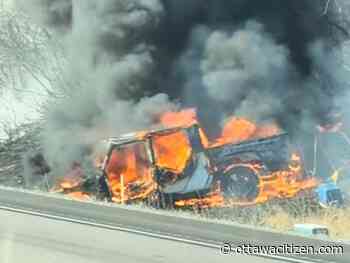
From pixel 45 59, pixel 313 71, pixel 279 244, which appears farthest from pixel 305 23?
pixel 279 244

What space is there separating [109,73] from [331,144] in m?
5.38

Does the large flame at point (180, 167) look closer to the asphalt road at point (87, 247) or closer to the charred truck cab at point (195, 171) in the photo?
the charred truck cab at point (195, 171)

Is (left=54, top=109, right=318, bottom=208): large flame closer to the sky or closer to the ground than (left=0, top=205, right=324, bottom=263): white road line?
closer to the sky

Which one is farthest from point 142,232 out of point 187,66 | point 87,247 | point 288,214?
point 187,66

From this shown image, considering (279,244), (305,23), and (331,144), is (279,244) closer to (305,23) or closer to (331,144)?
(331,144)

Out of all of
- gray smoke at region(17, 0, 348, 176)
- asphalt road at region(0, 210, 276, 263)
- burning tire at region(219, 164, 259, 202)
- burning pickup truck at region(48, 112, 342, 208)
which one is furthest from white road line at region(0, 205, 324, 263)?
burning tire at region(219, 164, 259, 202)

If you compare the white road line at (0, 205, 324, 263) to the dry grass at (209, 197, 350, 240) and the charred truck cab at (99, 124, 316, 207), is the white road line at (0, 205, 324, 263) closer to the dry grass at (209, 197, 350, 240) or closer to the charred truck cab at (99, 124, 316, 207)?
the charred truck cab at (99, 124, 316, 207)

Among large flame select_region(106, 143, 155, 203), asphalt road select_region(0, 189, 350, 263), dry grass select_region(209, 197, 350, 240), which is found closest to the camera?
asphalt road select_region(0, 189, 350, 263)

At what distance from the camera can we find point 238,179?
1454 cm

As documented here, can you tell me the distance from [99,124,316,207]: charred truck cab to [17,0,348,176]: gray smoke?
1.99 feet

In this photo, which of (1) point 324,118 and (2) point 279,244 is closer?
(2) point 279,244

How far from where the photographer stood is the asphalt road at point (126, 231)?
29.8 ft

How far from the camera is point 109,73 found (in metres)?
15.7

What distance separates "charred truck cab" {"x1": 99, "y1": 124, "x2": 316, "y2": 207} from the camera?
47.5 ft
